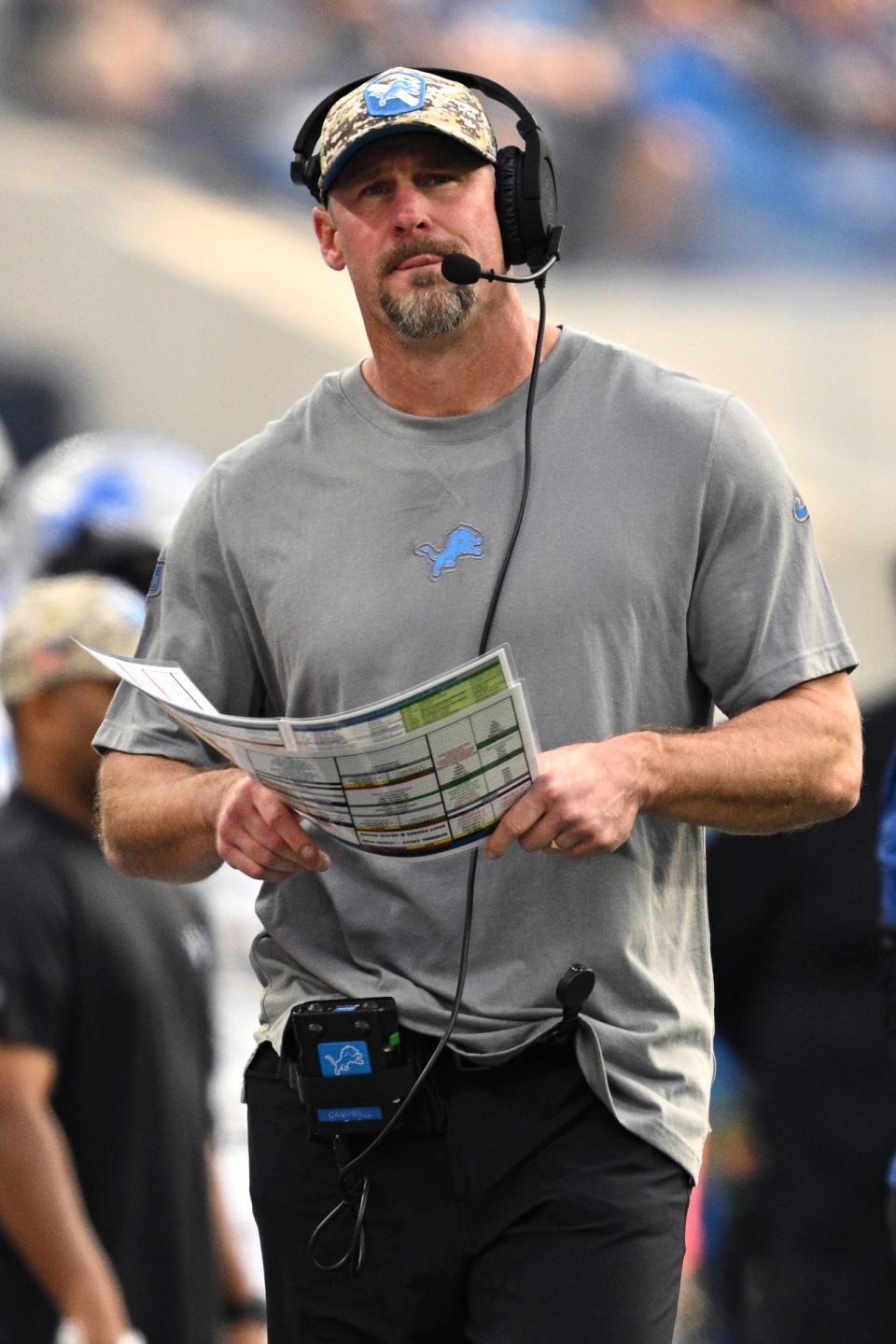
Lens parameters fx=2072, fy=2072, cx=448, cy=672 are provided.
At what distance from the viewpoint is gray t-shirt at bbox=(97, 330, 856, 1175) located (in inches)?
74.2

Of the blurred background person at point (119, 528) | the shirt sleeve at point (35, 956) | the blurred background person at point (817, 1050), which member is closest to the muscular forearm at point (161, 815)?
the blurred background person at point (817, 1050)

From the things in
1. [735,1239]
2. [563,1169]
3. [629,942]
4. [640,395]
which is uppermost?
[640,395]

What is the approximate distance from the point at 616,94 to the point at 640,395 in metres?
10.8

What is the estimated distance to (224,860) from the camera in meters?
1.91

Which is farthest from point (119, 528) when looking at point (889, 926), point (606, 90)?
point (606, 90)

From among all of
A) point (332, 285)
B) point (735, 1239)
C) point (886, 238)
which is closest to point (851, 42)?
point (886, 238)

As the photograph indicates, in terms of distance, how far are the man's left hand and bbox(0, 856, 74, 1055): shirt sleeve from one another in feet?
6.13

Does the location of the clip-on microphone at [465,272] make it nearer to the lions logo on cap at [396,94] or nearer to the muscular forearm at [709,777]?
the lions logo on cap at [396,94]

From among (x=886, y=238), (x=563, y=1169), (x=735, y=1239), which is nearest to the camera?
(x=563, y=1169)

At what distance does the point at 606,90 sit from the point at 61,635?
944 cm

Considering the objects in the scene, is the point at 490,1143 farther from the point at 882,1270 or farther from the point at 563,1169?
the point at 882,1270

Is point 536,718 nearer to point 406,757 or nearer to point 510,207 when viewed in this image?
point 406,757

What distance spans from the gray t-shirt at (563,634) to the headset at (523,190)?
0.11 meters

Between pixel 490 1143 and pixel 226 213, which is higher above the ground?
pixel 226 213
